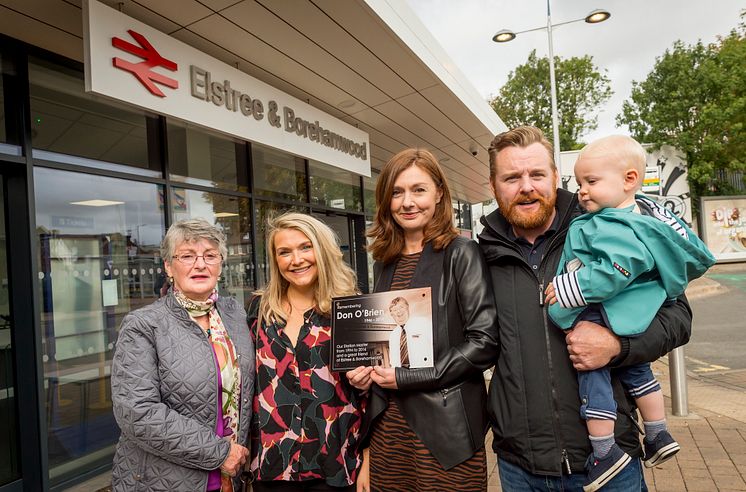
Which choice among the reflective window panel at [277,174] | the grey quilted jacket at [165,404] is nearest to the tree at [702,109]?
the reflective window panel at [277,174]

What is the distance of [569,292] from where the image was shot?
1637mm

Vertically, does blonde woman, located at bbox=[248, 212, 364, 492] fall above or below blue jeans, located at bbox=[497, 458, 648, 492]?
above

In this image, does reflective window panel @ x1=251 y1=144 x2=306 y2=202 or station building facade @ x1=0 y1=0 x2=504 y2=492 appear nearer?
station building facade @ x1=0 y1=0 x2=504 y2=492

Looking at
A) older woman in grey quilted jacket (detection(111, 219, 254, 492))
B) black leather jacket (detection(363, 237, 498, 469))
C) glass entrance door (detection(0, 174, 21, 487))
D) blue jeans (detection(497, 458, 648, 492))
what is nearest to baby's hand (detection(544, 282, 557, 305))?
black leather jacket (detection(363, 237, 498, 469))

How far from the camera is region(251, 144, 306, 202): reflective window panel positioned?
271 inches

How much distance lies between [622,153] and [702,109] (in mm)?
32240

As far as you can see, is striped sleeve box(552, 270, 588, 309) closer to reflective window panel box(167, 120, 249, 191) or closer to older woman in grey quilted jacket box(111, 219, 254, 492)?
older woman in grey quilted jacket box(111, 219, 254, 492)

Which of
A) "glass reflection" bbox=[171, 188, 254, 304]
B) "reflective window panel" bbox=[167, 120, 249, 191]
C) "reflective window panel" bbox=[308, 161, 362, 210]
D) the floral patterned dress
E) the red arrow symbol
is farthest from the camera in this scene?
"reflective window panel" bbox=[308, 161, 362, 210]

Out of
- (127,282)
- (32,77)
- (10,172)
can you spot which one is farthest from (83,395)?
(32,77)

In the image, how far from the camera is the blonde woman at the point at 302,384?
205 cm

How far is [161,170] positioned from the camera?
5234 mm

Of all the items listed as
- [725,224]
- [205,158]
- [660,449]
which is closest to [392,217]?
[660,449]

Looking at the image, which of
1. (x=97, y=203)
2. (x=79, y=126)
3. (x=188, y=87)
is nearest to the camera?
(x=188, y=87)

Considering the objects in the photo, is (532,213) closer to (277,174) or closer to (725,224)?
(277,174)
